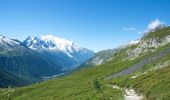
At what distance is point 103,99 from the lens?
3238 inches

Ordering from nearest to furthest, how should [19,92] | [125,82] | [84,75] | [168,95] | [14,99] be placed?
[168,95] < [125,82] < [14,99] < [19,92] < [84,75]

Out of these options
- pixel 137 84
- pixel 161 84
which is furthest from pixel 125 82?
pixel 161 84

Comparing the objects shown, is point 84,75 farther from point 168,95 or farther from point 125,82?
point 168,95

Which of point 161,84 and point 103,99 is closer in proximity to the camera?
point 161,84

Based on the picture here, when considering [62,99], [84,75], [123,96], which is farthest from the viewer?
[84,75]

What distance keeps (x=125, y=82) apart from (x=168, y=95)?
49187 millimetres

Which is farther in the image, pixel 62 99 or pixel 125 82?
pixel 62 99

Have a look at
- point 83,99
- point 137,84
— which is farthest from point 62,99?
point 137,84

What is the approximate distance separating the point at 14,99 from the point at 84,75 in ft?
158

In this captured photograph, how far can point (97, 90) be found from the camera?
95062mm

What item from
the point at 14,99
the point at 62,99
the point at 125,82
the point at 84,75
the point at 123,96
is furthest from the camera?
the point at 84,75

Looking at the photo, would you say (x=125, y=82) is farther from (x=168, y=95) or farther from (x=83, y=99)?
(x=168, y=95)

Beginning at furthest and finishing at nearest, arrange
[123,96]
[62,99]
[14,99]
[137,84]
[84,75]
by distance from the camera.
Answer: [84,75] < [14,99] < [62,99] < [137,84] < [123,96]

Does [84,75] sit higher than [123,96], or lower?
higher
